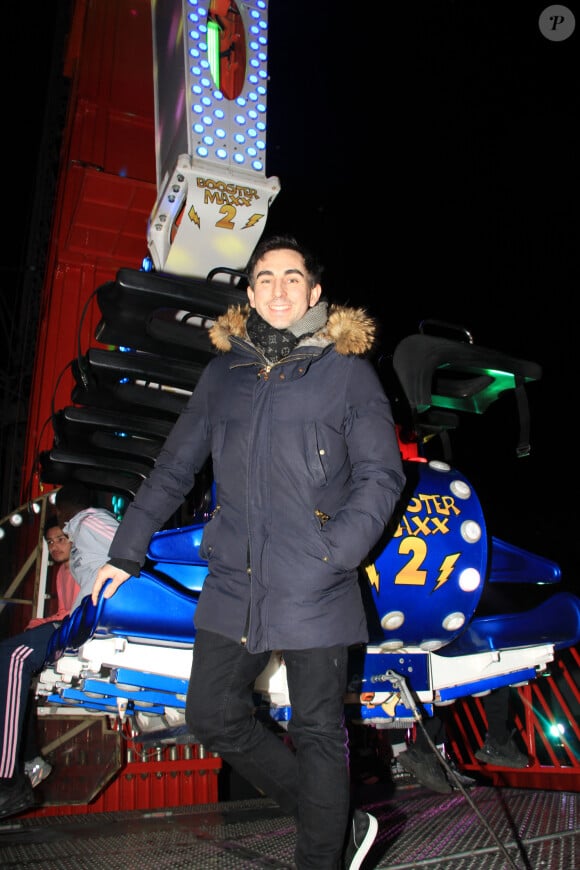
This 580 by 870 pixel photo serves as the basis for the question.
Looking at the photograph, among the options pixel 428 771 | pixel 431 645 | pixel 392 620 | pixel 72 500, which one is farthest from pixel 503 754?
pixel 72 500

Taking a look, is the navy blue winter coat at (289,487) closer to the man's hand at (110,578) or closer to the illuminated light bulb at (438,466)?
the man's hand at (110,578)

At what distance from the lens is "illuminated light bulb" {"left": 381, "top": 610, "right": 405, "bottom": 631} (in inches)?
75.3

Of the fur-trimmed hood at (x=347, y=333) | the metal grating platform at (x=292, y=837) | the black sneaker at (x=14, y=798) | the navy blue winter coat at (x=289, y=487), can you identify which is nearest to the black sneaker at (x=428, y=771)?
the metal grating platform at (x=292, y=837)

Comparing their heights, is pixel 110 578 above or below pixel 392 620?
above

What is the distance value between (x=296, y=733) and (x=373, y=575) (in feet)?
1.70

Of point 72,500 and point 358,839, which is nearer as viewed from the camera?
point 358,839

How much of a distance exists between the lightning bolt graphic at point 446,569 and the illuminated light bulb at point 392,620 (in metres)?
0.13

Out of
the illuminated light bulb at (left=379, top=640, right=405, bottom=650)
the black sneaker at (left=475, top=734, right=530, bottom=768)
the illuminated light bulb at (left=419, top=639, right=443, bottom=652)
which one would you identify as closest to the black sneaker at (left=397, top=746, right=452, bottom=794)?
the black sneaker at (left=475, top=734, right=530, bottom=768)

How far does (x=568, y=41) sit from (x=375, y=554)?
6.33m

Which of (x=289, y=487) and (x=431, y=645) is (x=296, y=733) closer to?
(x=289, y=487)

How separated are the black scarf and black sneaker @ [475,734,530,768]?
209 cm

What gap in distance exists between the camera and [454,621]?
79.2 inches

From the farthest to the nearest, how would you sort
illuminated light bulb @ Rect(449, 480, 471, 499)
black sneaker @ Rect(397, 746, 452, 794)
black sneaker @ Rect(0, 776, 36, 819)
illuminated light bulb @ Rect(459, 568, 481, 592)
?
black sneaker @ Rect(397, 746, 452, 794) < black sneaker @ Rect(0, 776, 36, 819) < illuminated light bulb @ Rect(449, 480, 471, 499) < illuminated light bulb @ Rect(459, 568, 481, 592)

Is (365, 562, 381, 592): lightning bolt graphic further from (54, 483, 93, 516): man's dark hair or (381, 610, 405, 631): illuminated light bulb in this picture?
(54, 483, 93, 516): man's dark hair
